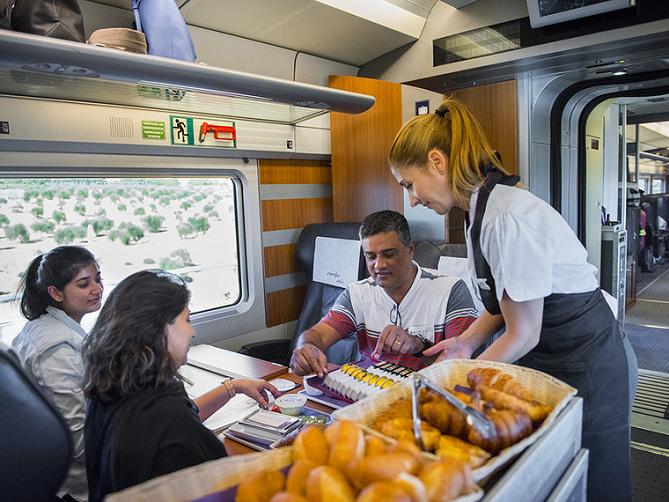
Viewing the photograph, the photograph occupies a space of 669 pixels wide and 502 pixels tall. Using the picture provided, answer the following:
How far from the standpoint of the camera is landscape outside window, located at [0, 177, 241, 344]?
2.58 m

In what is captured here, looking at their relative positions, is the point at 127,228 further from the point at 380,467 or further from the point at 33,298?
the point at 380,467

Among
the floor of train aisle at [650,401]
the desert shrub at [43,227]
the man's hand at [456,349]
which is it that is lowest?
the floor of train aisle at [650,401]

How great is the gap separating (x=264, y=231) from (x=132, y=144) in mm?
1190

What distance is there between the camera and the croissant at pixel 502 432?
87cm

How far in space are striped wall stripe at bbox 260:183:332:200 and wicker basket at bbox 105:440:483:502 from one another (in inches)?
117

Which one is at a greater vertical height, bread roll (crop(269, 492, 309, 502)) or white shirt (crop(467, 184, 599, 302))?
white shirt (crop(467, 184, 599, 302))

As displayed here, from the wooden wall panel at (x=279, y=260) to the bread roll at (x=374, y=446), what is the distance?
9.78 feet

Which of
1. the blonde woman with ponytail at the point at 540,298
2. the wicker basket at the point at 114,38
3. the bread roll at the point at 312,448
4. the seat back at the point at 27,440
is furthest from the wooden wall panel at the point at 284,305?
the bread roll at the point at 312,448

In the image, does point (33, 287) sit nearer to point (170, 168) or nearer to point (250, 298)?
point (170, 168)

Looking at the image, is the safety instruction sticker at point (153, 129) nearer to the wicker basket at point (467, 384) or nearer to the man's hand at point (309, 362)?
the man's hand at point (309, 362)

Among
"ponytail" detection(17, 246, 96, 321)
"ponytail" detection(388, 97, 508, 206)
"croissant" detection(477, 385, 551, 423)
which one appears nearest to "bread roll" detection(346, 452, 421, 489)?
"croissant" detection(477, 385, 551, 423)

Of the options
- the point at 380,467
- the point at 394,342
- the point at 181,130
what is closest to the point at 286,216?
the point at 181,130

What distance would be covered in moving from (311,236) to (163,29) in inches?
71.6

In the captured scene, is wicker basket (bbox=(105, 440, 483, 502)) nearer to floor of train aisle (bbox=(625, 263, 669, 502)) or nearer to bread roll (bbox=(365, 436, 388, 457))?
bread roll (bbox=(365, 436, 388, 457))
